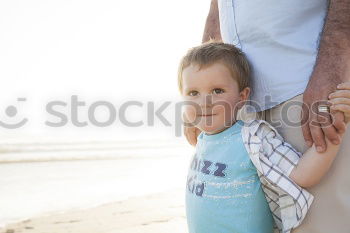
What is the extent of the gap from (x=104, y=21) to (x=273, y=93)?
42258 millimetres

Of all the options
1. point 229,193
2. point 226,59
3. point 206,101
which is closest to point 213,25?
point 226,59

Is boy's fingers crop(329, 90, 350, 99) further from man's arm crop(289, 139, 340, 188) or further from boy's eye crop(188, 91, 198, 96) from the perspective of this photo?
boy's eye crop(188, 91, 198, 96)

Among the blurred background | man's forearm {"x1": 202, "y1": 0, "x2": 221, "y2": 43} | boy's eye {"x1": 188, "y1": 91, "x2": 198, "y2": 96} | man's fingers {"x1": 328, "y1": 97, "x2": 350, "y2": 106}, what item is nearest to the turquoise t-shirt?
boy's eye {"x1": 188, "y1": 91, "x2": 198, "y2": 96}

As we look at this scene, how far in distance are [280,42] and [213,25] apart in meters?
0.80

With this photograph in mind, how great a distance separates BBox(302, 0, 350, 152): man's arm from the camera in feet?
4.68

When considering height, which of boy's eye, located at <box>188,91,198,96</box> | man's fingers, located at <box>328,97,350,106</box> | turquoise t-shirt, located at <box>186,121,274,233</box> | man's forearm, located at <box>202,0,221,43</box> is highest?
man's forearm, located at <box>202,0,221,43</box>

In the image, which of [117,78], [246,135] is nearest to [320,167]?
[246,135]

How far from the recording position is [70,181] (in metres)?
6.44

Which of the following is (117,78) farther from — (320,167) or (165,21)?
(320,167)

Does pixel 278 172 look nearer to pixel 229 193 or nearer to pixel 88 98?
pixel 229 193

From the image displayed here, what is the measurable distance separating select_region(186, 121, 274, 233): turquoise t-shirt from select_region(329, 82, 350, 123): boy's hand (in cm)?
43

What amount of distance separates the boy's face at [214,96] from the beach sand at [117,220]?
92.8 inches

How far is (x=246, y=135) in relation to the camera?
1.71m

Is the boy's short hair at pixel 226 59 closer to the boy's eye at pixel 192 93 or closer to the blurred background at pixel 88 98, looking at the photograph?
the boy's eye at pixel 192 93
